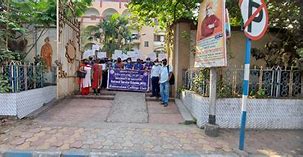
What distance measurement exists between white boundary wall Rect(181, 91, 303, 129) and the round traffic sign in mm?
2070

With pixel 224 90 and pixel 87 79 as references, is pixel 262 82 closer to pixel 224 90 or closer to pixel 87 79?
pixel 224 90

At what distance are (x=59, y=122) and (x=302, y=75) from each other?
6.32 metres

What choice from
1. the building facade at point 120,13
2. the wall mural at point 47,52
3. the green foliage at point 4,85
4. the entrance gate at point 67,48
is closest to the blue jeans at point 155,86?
the entrance gate at point 67,48

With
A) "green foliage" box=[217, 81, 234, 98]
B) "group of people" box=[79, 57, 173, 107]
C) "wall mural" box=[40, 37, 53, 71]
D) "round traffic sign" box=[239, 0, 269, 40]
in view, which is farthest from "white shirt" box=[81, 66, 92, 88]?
"round traffic sign" box=[239, 0, 269, 40]

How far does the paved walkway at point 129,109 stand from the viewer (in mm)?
7895

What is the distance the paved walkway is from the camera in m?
7.89

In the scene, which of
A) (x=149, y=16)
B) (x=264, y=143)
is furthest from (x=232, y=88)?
(x=149, y=16)

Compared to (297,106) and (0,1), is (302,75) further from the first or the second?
(0,1)

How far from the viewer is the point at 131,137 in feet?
20.4

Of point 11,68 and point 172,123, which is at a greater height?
point 11,68

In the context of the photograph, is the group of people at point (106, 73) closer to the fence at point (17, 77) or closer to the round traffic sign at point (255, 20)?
the fence at point (17, 77)

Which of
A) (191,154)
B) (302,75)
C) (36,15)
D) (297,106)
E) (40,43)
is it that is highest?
(36,15)

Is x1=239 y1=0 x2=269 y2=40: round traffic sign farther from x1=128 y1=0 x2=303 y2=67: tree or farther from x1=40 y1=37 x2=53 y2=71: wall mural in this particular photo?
x1=40 y1=37 x2=53 y2=71: wall mural

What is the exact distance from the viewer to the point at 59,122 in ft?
23.8
